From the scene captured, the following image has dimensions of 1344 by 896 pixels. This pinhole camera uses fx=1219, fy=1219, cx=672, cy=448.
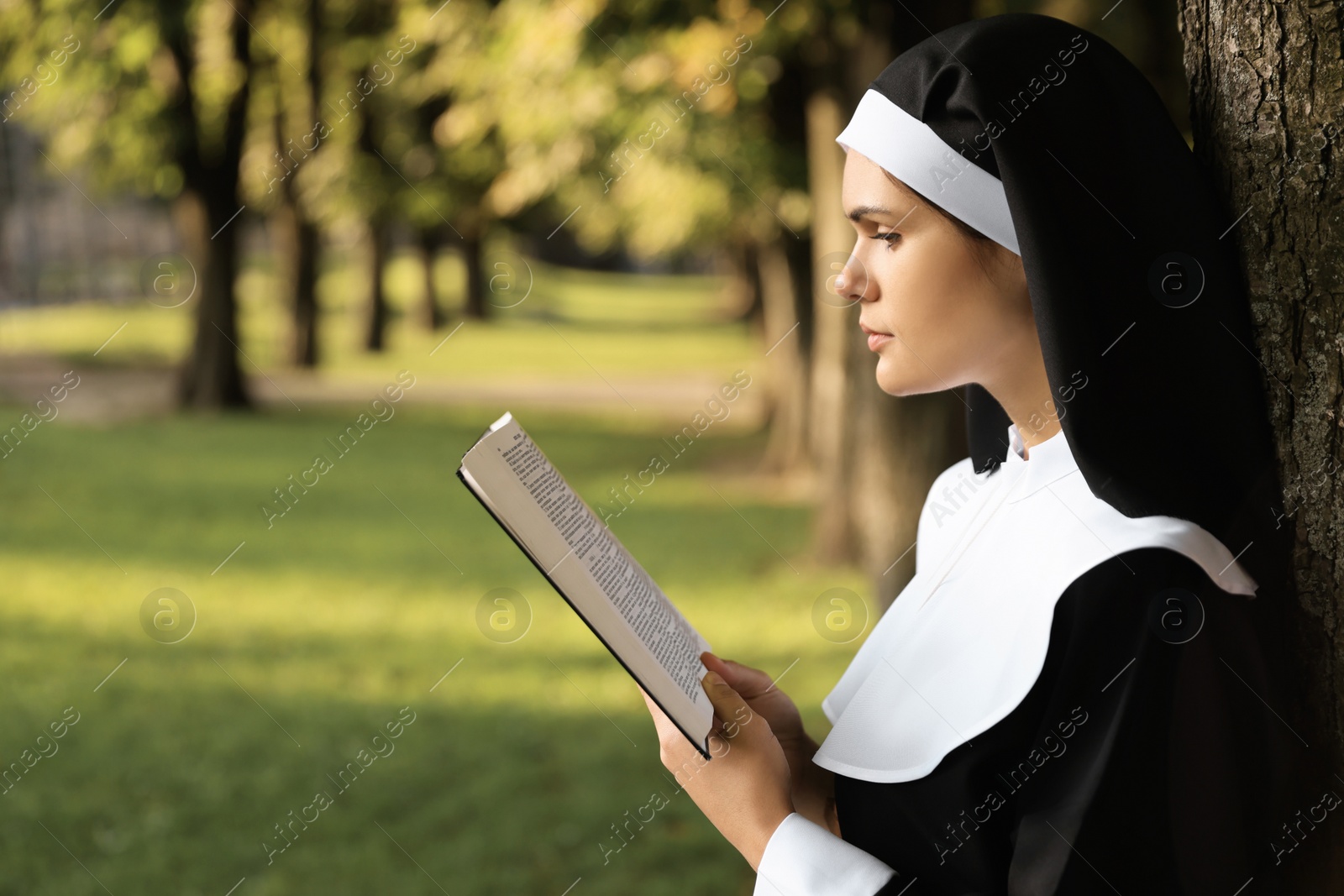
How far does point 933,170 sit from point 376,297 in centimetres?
2803

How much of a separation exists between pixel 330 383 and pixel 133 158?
6143 millimetres

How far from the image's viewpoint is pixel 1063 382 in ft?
4.61

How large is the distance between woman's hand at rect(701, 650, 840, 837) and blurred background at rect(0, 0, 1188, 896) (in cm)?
304

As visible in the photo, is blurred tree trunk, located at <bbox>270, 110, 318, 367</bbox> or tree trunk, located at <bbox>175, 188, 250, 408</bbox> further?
blurred tree trunk, located at <bbox>270, 110, 318, 367</bbox>

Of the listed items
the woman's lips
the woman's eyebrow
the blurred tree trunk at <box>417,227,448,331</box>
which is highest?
the blurred tree trunk at <box>417,227,448,331</box>

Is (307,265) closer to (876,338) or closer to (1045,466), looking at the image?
(876,338)

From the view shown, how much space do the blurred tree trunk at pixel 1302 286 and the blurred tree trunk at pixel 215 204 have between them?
1714 centimetres

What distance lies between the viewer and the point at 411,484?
45.8 feet

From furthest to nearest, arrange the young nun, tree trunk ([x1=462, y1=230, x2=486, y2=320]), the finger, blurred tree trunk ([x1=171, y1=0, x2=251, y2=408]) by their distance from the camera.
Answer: tree trunk ([x1=462, y1=230, x2=486, y2=320]) → blurred tree trunk ([x1=171, y1=0, x2=251, y2=408]) → the finger → the young nun

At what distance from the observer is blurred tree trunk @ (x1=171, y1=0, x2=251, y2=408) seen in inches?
664

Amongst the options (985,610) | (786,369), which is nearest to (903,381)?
(985,610)

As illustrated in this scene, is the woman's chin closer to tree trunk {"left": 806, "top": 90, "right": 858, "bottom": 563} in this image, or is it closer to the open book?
the open book

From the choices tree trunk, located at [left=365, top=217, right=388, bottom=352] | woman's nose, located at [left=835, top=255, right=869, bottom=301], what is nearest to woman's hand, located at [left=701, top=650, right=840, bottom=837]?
woman's nose, located at [left=835, top=255, right=869, bottom=301]

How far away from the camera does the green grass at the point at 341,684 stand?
507cm
